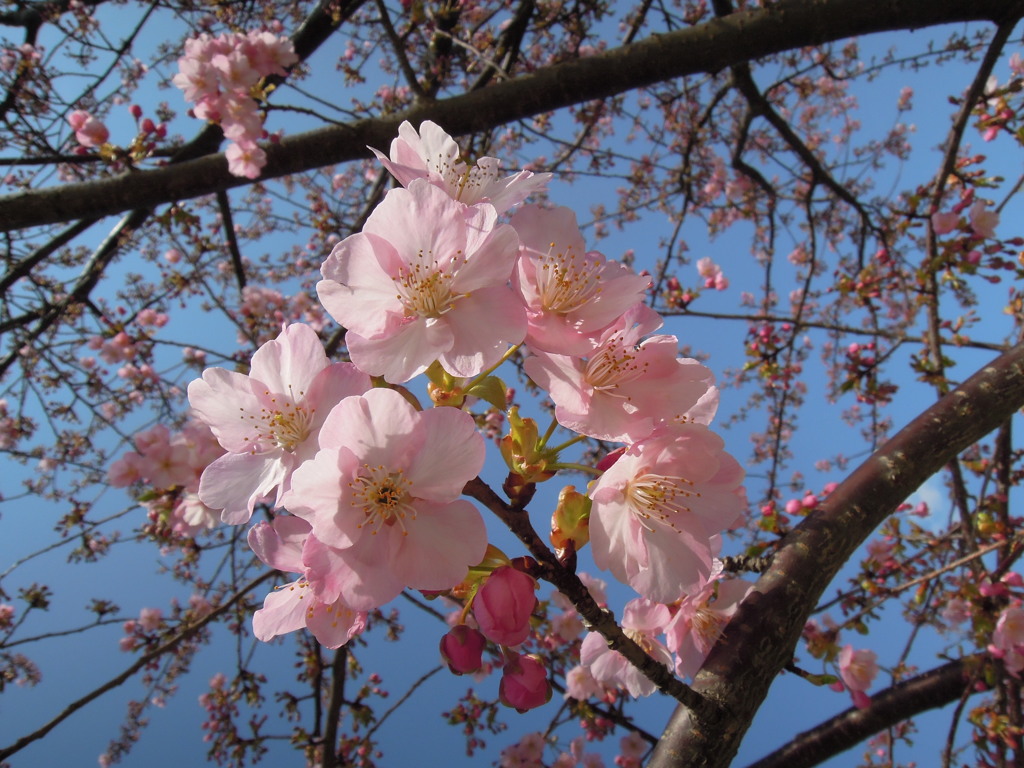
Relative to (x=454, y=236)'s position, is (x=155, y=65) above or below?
above

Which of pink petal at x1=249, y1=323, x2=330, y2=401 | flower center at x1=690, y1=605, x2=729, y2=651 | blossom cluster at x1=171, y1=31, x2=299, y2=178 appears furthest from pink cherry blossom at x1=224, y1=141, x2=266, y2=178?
flower center at x1=690, y1=605, x2=729, y2=651

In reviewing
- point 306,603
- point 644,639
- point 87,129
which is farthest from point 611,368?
point 87,129

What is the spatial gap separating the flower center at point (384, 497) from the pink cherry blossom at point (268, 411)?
145 millimetres

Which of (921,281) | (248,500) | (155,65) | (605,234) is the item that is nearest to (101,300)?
(155,65)

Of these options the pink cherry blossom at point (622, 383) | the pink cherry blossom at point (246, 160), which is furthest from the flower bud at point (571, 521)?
the pink cherry blossom at point (246, 160)

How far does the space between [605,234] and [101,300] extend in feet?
19.3

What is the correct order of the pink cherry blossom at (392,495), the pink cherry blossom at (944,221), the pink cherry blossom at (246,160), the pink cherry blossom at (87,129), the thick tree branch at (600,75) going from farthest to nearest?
the pink cherry blossom at (87,129)
the pink cherry blossom at (944,221)
the pink cherry blossom at (246,160)
the thick tree branch at (600,75)
the pink cherry blossom at (392,495)

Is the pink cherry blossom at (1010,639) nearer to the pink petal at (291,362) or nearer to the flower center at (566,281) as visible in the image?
the flower center at (566,281)

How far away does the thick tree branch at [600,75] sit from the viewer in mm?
2596

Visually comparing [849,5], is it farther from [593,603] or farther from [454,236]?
[593,603]

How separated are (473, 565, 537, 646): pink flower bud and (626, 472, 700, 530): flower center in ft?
0.75

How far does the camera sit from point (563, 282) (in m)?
0.96

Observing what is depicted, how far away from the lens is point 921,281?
2.88 metres

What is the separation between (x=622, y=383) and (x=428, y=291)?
354 mm
